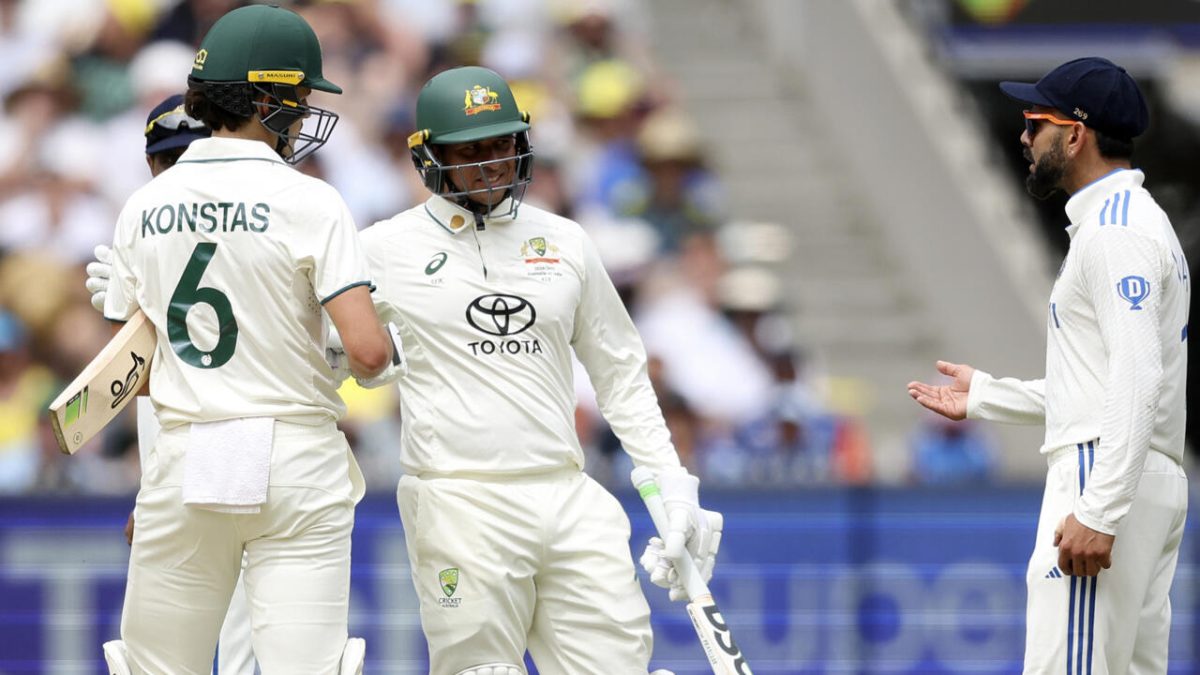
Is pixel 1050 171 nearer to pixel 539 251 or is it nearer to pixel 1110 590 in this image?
pixel 1110 590

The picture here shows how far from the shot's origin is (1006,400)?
17.3ft

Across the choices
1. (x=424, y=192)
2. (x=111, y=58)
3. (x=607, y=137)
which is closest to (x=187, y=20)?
(x=111, y=58)

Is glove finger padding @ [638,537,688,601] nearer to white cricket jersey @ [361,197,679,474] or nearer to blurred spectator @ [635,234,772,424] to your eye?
white cricket jersey @ [361,197,679,474]

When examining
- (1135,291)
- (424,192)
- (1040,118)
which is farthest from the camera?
(424,192)

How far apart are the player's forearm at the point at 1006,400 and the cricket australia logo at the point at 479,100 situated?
4.67ft

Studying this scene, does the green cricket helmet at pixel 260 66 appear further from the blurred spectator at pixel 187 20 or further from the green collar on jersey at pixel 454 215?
the blurred spectator at pixel 187 20

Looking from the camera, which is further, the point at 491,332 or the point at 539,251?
the point at 539,251

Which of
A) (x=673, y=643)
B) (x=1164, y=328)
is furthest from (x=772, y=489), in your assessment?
(x=1164, y=328)

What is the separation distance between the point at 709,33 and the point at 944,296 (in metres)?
2.88

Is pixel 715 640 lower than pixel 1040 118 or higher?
lower

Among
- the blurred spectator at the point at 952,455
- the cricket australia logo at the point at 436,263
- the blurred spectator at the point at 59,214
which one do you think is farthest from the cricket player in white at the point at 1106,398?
the blurred spectator at the point at 59,214

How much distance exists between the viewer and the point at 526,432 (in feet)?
17.3

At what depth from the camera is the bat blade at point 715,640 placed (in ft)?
17.3

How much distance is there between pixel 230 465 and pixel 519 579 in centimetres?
93
